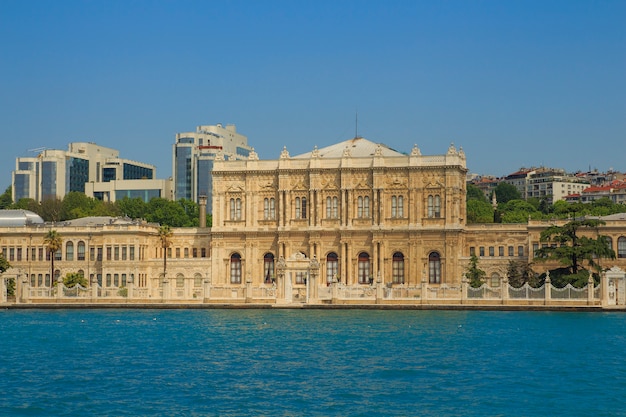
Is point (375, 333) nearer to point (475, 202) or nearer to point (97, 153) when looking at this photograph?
point (475, 202)

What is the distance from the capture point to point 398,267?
75812mm

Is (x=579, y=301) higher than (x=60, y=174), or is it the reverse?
(x=60, y=174)

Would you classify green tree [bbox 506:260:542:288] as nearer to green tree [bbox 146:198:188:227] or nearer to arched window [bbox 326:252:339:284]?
arched window [bbox 326:252:339:284]

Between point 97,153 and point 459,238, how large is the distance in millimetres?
91254

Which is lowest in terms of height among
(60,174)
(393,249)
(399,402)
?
(399,402)

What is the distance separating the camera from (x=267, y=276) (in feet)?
257

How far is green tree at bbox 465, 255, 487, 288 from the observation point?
67050 millimetres

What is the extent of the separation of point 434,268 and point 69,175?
265 feet

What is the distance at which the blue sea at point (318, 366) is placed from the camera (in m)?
29.2

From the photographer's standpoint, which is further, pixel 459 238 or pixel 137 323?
pixel 459 238

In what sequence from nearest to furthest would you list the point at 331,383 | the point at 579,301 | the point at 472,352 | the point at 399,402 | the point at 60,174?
the point at 399,402, the point at 331,383, the point at 472,352, the point at 579,301, the point at 60,174

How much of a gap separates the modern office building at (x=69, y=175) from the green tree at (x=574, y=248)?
82190 millimetres

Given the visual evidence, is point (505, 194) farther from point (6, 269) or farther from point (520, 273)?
point (6, 269)

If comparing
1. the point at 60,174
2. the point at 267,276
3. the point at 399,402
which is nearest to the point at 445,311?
the point at 267,276
